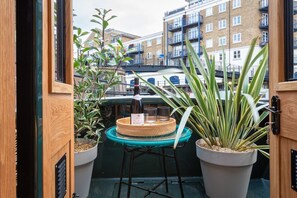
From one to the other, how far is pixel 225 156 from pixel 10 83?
1222 mm

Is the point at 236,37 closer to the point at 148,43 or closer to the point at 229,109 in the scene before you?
the point at 148,43

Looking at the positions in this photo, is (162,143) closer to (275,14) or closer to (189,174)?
(275,14)

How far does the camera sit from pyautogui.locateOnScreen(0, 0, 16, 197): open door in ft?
1.35

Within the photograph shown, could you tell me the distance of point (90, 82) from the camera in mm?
1543

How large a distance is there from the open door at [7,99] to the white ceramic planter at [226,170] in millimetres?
1145

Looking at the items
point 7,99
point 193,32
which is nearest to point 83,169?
point 7,99

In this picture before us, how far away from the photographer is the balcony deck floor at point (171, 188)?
64.0 inches

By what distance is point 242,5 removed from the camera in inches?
521

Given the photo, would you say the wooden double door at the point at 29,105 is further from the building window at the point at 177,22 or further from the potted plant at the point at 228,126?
the building window at the point at 177,22

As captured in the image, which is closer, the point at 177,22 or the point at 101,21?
the point at 101,21

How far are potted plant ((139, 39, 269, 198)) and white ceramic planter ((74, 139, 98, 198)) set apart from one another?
68 cm

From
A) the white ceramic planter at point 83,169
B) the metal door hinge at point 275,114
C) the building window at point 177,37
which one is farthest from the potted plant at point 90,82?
the building window at point 177,37

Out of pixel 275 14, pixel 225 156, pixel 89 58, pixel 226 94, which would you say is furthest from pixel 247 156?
pixel 89 58

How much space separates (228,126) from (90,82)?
1078 millimetres
